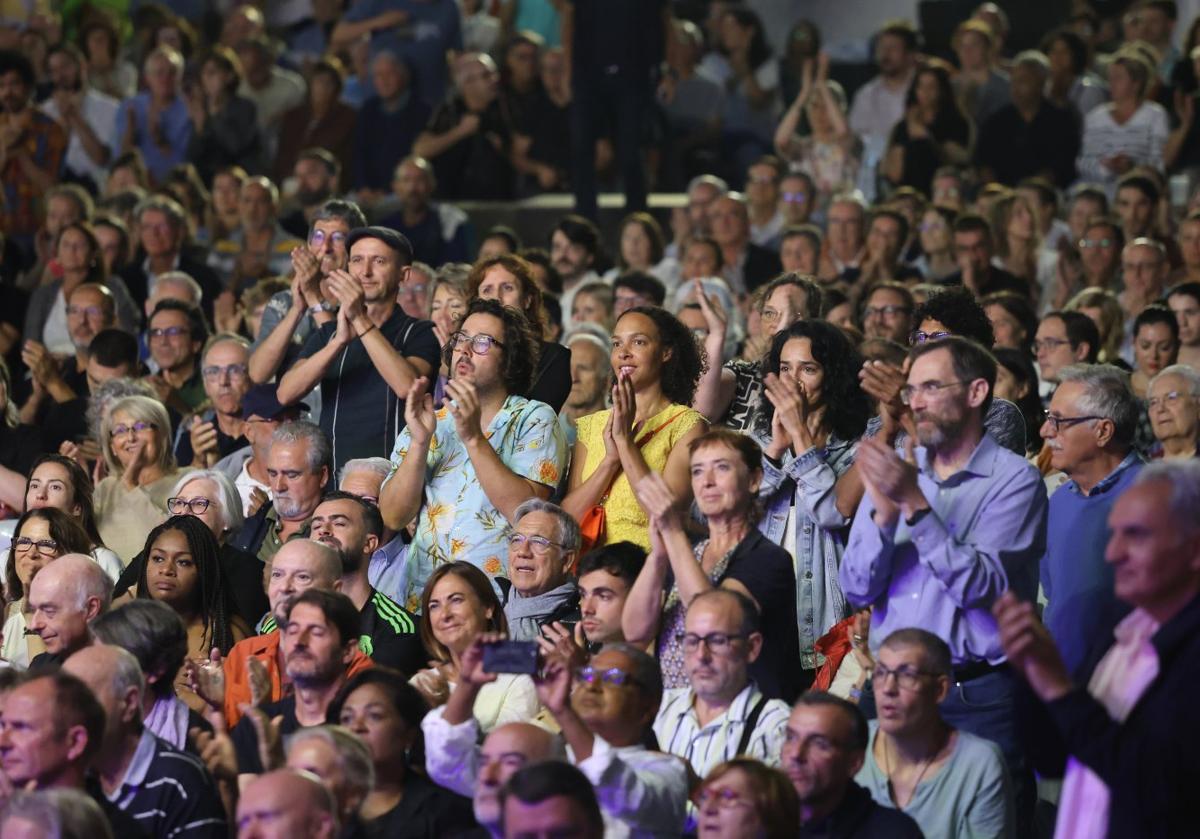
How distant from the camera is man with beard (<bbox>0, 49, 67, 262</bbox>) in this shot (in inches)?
457

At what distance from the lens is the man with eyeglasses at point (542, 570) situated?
627 cm

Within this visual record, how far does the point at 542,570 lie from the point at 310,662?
2.92 ft

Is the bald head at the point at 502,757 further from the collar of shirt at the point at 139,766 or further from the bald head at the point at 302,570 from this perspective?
the bald head at the point at 302,570

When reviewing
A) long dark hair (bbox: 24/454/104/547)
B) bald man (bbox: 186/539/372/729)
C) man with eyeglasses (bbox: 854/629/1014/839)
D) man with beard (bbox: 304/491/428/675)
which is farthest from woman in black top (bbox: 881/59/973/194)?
man with eyeglasses (bbox: 854/629/1014/839)

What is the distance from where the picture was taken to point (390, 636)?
6328 mm

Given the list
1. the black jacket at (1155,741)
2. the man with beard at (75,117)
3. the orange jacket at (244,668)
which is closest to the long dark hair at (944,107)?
the man with beard at (75,117)

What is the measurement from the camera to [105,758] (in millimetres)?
5234

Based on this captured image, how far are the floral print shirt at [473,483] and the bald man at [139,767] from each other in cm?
156

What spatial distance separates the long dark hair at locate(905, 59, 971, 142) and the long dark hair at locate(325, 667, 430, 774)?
24.2 feet

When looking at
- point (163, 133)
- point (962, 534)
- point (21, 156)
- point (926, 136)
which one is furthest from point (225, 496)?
point (926, 136)

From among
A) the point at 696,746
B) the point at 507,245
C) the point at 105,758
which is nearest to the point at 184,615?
the point at 105,758

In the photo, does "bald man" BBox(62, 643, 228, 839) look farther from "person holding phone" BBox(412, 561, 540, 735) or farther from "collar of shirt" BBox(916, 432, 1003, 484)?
"collar of shirt" BBox(916, 432, 1003, 484)

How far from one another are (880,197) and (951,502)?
7013 millimetres

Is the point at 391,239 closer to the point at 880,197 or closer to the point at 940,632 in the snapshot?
the point at 940,632
